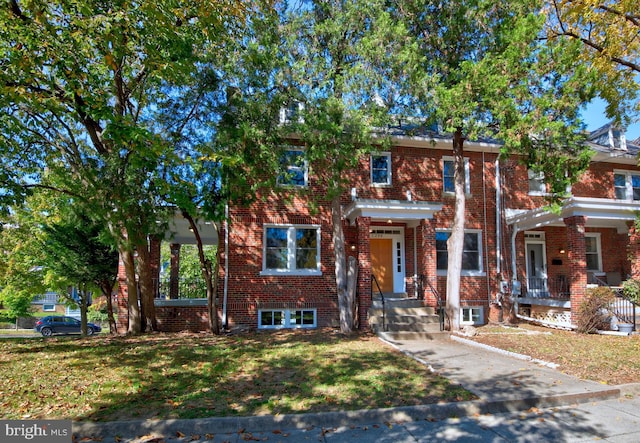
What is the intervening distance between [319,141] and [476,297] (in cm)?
869

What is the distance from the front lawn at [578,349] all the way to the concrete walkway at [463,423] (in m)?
0.91

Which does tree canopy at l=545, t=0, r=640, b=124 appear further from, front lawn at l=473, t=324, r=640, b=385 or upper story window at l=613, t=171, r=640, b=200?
front lawn at l=473, t=324, r=640, b=385

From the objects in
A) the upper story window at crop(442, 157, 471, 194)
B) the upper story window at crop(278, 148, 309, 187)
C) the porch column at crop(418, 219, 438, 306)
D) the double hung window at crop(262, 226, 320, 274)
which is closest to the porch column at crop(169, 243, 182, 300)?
the double hung window at crop(262, 226, 320, 274)

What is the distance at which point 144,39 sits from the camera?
796cm

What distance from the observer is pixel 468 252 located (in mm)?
14828

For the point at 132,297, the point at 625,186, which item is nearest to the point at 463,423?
the point at 132,297

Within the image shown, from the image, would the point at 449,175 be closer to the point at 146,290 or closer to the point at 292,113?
the point at 292,113

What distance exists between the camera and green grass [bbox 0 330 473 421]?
545cm

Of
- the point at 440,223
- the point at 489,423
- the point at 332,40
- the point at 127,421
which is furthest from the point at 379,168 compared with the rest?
the point at 127,421

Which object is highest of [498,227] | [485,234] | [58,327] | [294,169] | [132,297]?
[294,169]

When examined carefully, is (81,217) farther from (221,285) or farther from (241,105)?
(241,105)

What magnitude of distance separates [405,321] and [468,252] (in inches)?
178

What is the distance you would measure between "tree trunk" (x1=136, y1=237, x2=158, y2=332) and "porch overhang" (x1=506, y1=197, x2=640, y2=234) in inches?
468

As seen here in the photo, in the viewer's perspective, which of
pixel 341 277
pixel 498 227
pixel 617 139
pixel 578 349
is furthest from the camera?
pixel 617 139
